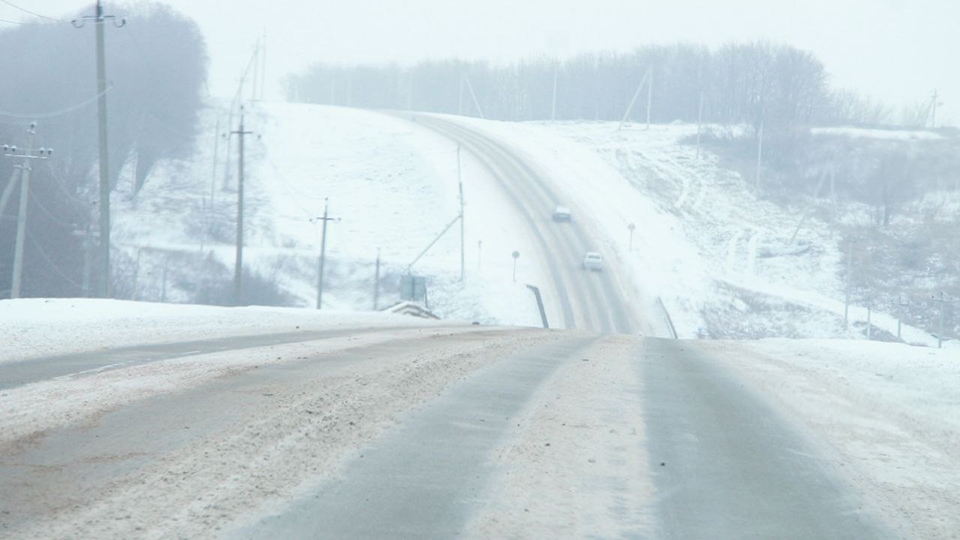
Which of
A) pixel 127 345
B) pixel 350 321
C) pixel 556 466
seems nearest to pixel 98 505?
pixel 556 466

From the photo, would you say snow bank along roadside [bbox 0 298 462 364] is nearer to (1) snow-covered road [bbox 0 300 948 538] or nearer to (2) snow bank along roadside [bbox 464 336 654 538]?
(1) snow-covered road [bbox 0 300 948 538]

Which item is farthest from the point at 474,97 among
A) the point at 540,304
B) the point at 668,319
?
the point at 668,319

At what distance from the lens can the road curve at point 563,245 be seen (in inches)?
2456

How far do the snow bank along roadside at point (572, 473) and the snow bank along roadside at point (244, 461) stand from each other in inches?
47.0

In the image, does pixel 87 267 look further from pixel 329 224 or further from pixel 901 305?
pixel 901 305

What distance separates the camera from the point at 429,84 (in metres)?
170

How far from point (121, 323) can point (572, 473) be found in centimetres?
1313

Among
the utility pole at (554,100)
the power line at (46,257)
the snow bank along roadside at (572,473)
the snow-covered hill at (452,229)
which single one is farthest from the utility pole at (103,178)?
the utility pole at (554,100)

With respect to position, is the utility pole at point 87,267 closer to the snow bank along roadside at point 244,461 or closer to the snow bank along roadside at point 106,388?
the snow bank along roadside at point 106,388

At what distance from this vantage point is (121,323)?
1898cm

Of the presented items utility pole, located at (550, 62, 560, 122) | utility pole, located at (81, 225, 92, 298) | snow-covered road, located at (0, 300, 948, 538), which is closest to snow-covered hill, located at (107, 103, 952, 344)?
utility pole, located at (81, 225, 92, 298)

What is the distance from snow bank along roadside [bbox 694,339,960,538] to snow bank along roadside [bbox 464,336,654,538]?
171cm

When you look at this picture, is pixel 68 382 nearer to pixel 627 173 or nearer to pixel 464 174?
pixel 464 174

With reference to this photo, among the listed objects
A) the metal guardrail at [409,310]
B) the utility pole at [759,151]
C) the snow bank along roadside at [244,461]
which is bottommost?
the metal guardrail at [409,310]
